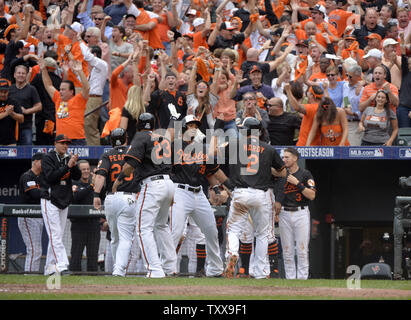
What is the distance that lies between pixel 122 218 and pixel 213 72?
4.02 meters

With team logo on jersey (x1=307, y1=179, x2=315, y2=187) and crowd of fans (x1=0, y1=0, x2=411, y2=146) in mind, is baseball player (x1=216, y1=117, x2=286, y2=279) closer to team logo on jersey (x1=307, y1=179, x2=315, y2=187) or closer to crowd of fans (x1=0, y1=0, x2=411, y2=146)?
crowd of fans (x1=0, y1=0, x2=411, y2=146)

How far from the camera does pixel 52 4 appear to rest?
59.0ft

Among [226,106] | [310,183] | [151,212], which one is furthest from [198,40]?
[151,212]

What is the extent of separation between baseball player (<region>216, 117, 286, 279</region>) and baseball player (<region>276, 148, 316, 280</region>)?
48.6 inches

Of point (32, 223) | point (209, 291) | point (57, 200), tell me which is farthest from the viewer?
point (32, 223)

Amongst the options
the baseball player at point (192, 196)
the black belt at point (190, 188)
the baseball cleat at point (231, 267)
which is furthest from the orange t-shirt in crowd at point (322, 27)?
the baseball cleat at point (231, 267)

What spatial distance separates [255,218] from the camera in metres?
10.4

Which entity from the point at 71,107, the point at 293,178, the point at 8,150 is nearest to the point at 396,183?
the point at 293,178

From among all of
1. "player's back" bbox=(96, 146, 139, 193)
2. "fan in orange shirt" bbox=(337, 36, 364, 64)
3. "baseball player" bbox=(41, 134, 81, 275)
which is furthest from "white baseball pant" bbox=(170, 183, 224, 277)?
"fan in orange shirt" bbox=(337, 36, 364, 64)

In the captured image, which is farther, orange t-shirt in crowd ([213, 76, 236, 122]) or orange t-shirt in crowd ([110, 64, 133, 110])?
orange t-shirt in crowd ([110, 64, 133, 110])

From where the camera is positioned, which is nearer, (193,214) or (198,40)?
(193,214)

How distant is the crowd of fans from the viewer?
12883mm

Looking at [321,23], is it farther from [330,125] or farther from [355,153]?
[355,153]
